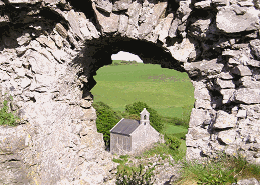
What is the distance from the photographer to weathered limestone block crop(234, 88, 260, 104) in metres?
4.21

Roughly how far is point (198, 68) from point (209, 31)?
27.3 inches

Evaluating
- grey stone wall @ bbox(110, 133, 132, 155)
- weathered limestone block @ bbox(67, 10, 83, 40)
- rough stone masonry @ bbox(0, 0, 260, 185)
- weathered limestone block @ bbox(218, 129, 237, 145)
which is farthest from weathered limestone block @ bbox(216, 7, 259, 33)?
grey stone wall @ bbox(110, 133, 132, 155)

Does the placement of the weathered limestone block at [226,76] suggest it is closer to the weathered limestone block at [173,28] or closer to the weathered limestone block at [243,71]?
the weathered limestone block at [243,71]

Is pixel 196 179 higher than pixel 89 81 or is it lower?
lower

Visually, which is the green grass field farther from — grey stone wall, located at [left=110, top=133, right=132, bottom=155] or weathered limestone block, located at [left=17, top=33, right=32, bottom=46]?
weathered limestone block, located at [left=17, top=33, right=32, bottom=46]

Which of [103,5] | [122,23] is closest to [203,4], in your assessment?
[122,23]

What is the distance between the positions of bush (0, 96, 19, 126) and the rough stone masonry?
0.16 meters

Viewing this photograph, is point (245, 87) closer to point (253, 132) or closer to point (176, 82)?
point (253, 132)

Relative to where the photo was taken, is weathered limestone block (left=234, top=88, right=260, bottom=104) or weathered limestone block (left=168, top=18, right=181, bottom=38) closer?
weathered limestone block (left=234, top=88, right=260, bottom=104)

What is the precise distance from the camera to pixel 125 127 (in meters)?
31.1

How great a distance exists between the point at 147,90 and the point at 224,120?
4125 cm

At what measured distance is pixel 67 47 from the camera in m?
5.51

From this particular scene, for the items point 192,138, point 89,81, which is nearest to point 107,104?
point 89,81

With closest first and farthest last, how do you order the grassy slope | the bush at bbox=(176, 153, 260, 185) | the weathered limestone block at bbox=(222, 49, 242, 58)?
the bush at bbox=(176, 153, 260, 185) < the weathered limestone block at bbox=(222, 49, 242, 58) < the grassy slope
